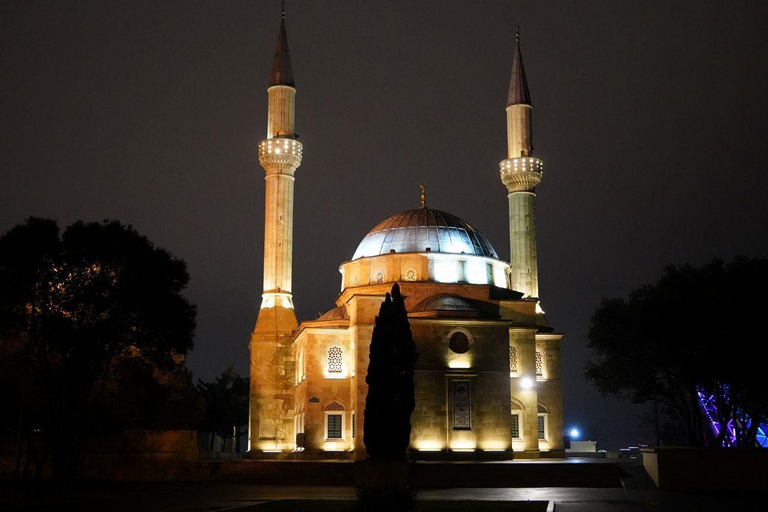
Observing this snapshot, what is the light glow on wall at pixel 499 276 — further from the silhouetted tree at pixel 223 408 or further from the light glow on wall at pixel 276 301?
the silhouetted tree at pixel 223 408

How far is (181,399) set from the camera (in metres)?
46.2

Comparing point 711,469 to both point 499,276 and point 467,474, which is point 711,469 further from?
point 499,276

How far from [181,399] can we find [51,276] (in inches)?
823

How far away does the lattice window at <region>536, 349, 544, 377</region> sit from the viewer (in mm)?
43656

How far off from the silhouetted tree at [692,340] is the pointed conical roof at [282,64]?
20223 millimetres

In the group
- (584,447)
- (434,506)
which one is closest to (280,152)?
(584,447)

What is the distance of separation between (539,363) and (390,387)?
13.6 meters

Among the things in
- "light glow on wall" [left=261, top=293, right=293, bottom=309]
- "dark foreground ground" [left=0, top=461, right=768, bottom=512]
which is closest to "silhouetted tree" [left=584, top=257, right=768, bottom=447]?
"dark foreground ground" [left=0, top=461, right=768, bottom=512]

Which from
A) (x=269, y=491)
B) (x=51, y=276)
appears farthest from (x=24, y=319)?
(x=269, y=491)

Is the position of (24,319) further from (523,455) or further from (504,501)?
(523,455)

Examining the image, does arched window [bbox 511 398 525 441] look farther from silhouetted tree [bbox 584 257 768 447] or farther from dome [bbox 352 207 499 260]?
dome [bbox 352 207 499 260]

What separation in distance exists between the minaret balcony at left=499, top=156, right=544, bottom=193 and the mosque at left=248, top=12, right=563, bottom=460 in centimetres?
5

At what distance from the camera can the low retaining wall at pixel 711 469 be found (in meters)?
26.2

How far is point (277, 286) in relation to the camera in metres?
45.6
